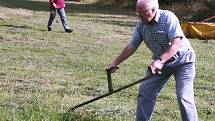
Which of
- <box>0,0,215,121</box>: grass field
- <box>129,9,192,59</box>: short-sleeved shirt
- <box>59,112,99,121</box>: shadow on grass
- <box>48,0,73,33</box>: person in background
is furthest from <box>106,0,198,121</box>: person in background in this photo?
<box>48,0,73,33</box>: person in background

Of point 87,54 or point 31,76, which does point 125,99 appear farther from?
point 87,54

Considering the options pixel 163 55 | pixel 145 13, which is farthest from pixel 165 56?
pixel 145 13

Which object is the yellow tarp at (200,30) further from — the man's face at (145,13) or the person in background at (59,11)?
the man's face at (145,13)

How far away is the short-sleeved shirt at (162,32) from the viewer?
6018mm

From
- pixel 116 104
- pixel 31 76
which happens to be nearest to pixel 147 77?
pixel 116 104

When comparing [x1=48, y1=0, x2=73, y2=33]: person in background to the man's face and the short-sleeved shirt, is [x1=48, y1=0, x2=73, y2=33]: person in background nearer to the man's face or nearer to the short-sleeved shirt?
the short-sleeved shirt

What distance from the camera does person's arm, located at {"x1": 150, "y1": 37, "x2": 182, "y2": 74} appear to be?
230 inches

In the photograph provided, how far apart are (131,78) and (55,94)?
8.06ft

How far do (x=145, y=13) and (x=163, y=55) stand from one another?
0.47 m

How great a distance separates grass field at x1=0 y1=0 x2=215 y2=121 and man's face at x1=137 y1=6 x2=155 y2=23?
59.2 inches

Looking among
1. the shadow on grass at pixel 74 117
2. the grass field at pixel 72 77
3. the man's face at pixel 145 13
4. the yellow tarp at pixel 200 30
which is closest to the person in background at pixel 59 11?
the grass field at pixel 72 77

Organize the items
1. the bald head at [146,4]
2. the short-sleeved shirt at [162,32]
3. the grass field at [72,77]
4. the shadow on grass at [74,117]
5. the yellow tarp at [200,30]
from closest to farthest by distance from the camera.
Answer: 1. the bald head at [146,4]
2. the short-sleeved shirt at [162,32]
3. the shadow on grass at [74,117]
4. the grass field at [72,77]
5. the yellow tarp at [200,30]

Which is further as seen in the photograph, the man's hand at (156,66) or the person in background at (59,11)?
the person in background at (59,11)

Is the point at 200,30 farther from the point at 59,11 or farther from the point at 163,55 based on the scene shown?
the point at 163,55
